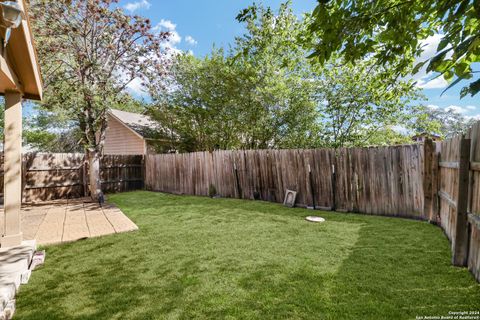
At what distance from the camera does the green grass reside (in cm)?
219

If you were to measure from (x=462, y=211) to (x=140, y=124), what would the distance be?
48.8 ft

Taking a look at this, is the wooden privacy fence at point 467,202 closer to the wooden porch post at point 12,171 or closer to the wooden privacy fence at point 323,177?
the wooden privacy fence at point 323,177

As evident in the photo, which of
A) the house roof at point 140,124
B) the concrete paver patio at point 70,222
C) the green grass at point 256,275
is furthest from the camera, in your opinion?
the house roof at point 140,124

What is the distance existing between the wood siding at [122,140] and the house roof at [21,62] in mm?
10238

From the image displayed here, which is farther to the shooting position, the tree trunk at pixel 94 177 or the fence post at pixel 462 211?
the tree trunk at pixel 94 177

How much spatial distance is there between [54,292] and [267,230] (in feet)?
10.0

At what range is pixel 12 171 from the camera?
3.41 metres

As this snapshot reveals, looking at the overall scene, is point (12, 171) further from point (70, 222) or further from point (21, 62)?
point (70, 222)

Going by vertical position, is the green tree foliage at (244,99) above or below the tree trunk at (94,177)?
above

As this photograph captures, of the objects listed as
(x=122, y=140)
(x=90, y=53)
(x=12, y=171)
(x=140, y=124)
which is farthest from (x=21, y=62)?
(x=122, y=140)

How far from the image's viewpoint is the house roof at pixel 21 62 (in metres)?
2.54

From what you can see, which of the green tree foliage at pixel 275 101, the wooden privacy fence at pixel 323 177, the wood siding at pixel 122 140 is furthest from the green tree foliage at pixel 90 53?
the wood siding at pixel 122 140

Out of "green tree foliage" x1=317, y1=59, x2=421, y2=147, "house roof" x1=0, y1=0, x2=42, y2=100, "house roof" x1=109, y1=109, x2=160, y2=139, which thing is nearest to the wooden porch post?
"house roof" x1=0, y1=0, x2=42, y2=100

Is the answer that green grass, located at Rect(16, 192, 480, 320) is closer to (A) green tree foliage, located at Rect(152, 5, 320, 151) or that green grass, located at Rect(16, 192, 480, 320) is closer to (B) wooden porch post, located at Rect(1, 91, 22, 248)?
(B) wooden porch post, located at Rect(1, 91, 22, 248)
